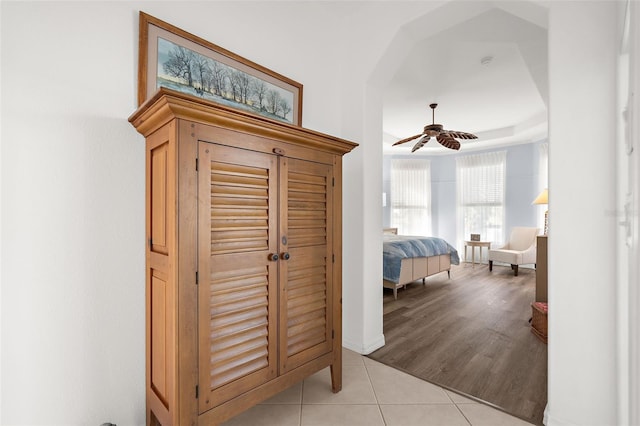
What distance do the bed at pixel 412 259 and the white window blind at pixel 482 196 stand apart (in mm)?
2356

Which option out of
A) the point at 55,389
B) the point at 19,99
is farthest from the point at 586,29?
the point at 55,389

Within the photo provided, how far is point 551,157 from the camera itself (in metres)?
1.59

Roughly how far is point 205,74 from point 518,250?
647cm

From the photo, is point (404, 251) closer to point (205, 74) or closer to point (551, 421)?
point (551, 421)

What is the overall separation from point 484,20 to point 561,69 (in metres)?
1.44

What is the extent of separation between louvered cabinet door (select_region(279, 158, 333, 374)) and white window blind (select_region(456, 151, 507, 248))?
20.8 ft

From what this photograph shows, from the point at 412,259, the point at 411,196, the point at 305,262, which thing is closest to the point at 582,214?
the point at 305,262

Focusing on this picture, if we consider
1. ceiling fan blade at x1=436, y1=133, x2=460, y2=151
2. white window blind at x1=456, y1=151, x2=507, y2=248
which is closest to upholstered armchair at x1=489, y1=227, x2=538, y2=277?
white window blind at x1=456, y1=151, x2=507, y2=248

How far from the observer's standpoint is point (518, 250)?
596cm

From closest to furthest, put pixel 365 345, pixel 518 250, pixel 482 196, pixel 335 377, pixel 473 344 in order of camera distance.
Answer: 1. pixel 335 377
2. pixel 365 345
3. pixel 473 344
4. pixel 518 250
5. pixel 482 196

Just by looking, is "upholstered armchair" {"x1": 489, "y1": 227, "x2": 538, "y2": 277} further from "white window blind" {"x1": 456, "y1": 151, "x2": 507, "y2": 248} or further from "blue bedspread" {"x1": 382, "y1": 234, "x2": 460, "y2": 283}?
"blue bedspread" {"x1": 382, "y1": 234, "x2": 460, "y2": 283}

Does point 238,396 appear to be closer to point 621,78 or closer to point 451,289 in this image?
point 621,78

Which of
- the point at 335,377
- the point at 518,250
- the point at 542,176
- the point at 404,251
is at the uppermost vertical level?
the point at 542,176

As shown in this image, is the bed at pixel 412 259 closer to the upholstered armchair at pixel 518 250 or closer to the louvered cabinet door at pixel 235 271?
the upholstered armchair at pixel 518 250
